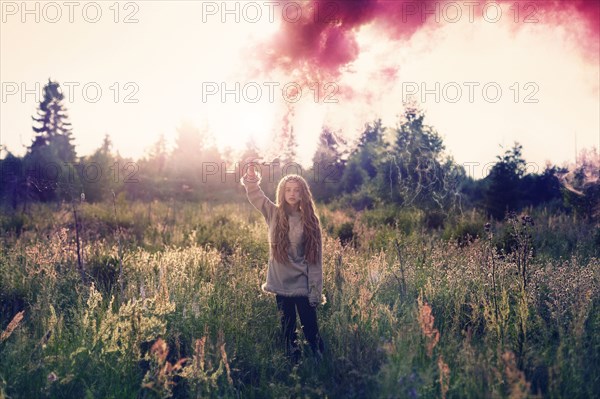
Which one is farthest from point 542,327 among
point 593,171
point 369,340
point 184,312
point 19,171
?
point 19,171

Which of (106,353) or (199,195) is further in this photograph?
(199,195)

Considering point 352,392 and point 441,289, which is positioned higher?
point 441,289

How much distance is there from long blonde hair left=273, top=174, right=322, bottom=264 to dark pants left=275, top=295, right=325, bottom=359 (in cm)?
40

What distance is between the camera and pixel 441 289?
5.14 meters

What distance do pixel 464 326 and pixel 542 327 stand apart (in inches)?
26.8

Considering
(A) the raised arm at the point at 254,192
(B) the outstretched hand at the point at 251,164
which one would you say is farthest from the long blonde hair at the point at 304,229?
(B) the outstretched hand at the point at 251,164

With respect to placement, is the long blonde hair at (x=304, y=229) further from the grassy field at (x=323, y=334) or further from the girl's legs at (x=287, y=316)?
the grassy field at (x=323, y=334)

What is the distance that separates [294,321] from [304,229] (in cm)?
90

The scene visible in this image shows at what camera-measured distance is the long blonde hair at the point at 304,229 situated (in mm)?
4305

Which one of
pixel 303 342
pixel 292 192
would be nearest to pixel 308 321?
pixel 303 342

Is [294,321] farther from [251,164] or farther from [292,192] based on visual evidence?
[251,164]

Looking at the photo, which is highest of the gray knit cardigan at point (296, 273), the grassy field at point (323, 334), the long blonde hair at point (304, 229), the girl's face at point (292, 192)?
the girl's face at point (292, 192)

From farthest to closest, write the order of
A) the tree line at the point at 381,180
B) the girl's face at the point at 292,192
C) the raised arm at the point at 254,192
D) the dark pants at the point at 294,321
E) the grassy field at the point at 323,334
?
the tree line at the point at 381,180 < the raised arm at the point at 254,192 < the girl's face at the point at 292,192 < the dark pants at the point at 294,321 < the grassy field at the point at 323,334

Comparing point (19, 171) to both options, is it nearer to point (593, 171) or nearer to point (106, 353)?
point (106, 353)
